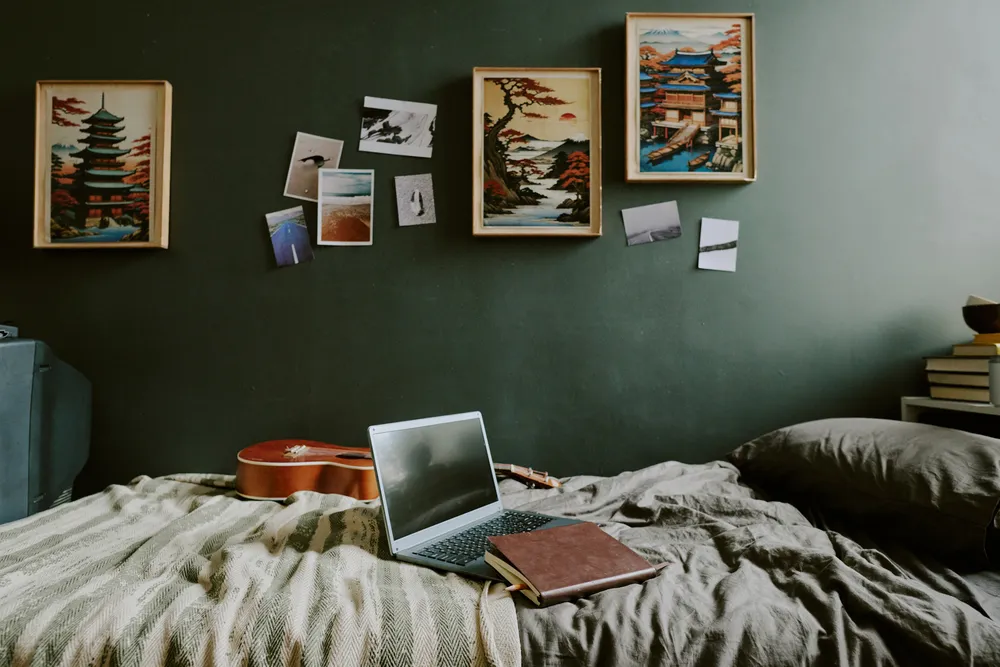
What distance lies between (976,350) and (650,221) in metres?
0.95

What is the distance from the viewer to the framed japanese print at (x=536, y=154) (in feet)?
6.32

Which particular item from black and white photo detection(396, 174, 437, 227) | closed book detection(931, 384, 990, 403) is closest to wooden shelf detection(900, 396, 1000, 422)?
closed book detection(931, 384, 990, 403)

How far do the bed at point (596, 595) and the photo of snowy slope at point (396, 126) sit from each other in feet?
3.56

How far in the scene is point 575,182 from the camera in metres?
1.93

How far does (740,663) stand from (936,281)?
1662 mm

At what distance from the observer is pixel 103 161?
192cm

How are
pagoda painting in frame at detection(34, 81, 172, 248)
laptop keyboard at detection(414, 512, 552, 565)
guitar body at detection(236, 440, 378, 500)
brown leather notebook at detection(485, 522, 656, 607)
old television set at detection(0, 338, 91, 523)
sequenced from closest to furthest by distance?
brown leather notebook at detection(485, 522, 656, 607) < laptop keyboard at detection(414, 512, 552, 565) < old television set at detection(0, 338, 91, 523) < guitar body at detection(236, 440, 378, 500) < pagoda painting in frame at detection(34, 81, 172, 248)

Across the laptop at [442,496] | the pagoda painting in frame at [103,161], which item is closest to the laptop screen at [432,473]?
the laptop at [442,496]

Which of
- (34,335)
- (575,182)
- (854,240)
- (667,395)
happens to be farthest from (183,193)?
(854,240)

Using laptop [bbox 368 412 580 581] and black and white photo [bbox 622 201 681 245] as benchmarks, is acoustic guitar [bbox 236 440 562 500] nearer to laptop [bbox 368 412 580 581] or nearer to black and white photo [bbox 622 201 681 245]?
laptop [bbox 368 412 580 581]

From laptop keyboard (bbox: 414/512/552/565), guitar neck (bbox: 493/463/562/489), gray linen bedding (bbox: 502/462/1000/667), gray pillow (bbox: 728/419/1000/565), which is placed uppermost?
gray pillow (bbox: 728/419/1000/565)

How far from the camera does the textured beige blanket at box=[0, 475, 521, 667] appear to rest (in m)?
0.85

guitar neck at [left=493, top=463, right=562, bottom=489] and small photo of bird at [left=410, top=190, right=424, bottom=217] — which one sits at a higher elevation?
small photo of bird at [left=410, top=190, right=424, bottom=217]

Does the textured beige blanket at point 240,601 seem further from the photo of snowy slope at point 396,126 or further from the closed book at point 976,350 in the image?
the closed book at point 976,350
